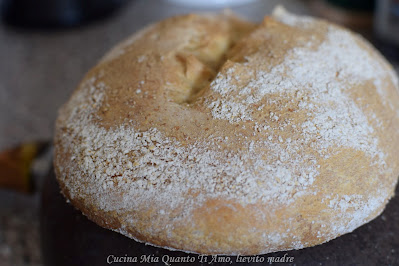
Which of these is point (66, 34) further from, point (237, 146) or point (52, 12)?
point (237, 146)

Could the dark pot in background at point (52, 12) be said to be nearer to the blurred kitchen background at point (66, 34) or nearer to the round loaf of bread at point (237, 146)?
the blurred kitchen background at point (66, 34)

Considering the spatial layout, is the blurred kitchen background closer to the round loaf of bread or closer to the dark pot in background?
the dark pot in background

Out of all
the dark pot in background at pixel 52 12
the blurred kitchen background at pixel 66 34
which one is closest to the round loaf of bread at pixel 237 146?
the blurred kitchen background at pixel 66 34

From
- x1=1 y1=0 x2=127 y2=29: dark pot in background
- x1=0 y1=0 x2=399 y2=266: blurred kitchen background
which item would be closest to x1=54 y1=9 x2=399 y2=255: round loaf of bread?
x1=0 y1=0 x2=399 y2=266: blurred kitchen background

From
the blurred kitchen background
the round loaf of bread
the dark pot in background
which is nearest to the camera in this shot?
the round loaf of bread

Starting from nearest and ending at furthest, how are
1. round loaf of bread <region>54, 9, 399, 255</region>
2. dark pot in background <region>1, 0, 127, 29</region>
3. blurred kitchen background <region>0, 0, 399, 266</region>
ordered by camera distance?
round loaf of bread <region>54, 9, 399, 255</region> → blurred kitchen background <region>0, 0, 399, 266</region> → dark pot in background <region>1, 0, 127, 29</region>

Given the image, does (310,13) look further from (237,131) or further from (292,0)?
(237,131)
